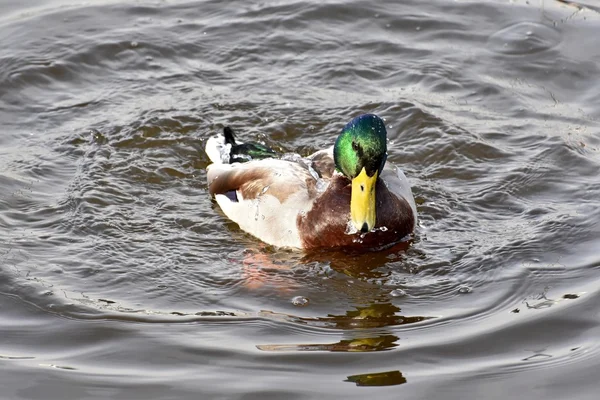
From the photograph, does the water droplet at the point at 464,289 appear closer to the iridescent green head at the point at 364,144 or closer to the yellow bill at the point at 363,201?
the yellow bill at the point at 363,201

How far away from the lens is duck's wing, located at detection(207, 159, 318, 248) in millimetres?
7492

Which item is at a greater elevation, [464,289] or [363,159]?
[363,159]

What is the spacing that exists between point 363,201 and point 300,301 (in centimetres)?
89

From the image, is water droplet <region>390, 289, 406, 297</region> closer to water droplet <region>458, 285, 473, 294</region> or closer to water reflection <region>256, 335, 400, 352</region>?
water droplet <region>458, 285, 473, 294</region>

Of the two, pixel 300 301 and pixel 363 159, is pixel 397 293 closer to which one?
pixel 300 301

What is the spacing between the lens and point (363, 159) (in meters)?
7.02

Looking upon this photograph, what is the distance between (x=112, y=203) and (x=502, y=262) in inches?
114

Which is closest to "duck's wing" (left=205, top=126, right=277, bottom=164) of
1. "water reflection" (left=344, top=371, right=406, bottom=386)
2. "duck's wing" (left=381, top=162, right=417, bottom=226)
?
"duck's wing" (left=381, top=162, right=417, bottom=226)

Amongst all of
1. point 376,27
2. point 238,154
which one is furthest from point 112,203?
point 376,27

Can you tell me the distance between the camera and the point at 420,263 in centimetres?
719

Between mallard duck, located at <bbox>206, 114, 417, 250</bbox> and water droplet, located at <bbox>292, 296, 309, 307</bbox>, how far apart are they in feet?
2.49

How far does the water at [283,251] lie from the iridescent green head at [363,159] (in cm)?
39

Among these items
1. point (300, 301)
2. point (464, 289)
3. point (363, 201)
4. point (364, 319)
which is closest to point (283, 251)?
point (363, 201)

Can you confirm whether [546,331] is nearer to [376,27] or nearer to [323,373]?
[323,373]
